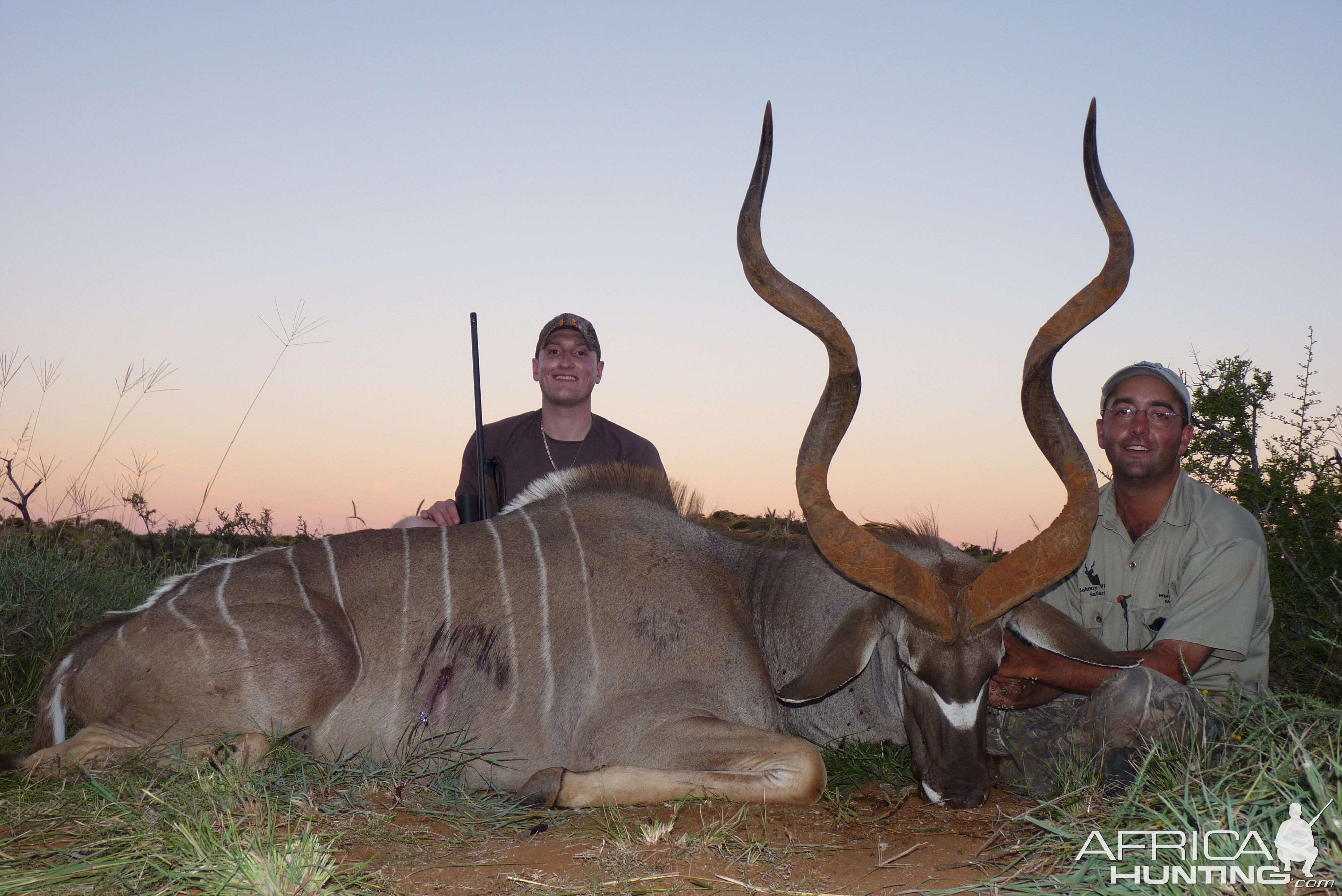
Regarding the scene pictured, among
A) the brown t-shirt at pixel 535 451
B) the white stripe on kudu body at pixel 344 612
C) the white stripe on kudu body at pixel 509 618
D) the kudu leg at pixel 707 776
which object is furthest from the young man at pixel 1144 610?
the brown t-shirt at pixel 535 451

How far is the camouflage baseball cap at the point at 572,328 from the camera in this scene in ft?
18.4

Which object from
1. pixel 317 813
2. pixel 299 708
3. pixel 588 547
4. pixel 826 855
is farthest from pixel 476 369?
pixel 826 855

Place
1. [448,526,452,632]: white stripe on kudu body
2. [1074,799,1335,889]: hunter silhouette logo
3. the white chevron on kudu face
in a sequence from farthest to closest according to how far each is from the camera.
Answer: [448,526,452,632]: white stripe on kudu body < the white chevron on kudu face < [1074,799,1335,889]: hunter silhouette logo

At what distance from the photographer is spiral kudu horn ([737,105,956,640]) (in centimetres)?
309

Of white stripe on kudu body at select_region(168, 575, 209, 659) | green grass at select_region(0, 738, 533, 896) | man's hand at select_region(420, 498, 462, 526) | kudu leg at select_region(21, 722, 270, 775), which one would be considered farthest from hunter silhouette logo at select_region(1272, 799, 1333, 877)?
man's hand at select_region(420, 498, 462, 526)

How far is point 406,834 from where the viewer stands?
262 cm

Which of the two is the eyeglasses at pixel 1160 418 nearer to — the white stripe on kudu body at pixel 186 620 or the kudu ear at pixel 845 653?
the kudu ear at pixel 845 653

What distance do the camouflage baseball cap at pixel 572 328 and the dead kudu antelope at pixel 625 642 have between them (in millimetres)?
1912

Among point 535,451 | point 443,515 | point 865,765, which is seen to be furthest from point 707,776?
point 535,451

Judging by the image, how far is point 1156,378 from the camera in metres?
3.50

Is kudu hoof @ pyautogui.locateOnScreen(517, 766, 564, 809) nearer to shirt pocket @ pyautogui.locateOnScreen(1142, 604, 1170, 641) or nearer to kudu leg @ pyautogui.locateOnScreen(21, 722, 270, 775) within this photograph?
kudu leg @ pyautogui.locateOnScreen(21, 722, 270, 775)

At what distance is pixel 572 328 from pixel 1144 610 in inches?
130

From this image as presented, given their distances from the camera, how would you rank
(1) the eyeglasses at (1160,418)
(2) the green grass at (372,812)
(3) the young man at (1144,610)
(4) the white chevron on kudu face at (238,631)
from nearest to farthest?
(2) the green grass at (372,812)
(3) the young man at (1144,610)
(4) the white chevron on kudu face at (238,631)
(1) the eyeglasses at (1160,418)

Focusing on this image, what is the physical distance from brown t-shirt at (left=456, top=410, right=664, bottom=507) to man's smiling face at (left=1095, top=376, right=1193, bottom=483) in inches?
104
